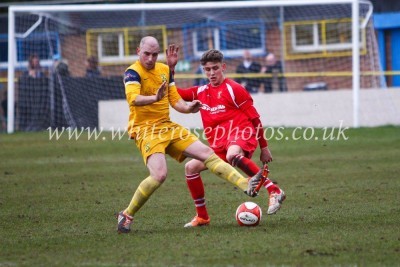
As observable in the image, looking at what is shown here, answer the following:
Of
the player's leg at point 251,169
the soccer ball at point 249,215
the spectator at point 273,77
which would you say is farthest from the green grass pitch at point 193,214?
the spectator at point 273,77

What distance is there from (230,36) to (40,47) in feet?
17.3

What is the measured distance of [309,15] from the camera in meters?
24.9

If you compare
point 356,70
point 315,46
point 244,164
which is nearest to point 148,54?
point 244,164

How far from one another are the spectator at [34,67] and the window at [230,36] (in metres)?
4.22

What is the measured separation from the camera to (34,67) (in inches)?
923

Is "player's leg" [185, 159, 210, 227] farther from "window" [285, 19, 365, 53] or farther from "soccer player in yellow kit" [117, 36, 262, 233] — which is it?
"window" [285, 19, 365, 53]

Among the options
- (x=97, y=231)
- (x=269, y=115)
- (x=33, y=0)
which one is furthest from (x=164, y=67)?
(x=33, y=0)

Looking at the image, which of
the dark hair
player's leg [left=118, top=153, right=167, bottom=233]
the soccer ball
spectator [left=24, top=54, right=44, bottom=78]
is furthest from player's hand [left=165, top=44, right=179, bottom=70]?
spectator [left=24, top=54, right=44, bottom=78]

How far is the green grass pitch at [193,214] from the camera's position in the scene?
684cm

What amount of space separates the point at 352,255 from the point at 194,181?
8.21 ft

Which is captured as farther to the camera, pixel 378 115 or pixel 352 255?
pixel 378 115

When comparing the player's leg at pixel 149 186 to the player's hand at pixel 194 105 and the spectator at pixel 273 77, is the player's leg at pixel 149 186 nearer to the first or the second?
the player's hand at pixel 194 105

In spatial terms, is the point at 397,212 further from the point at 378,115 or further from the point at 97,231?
the point at 378,115

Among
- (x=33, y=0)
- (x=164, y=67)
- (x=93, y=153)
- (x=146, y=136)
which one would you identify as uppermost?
(x=33, y=0)
